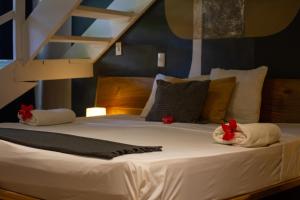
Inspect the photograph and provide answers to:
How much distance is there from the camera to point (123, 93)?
4566 mm

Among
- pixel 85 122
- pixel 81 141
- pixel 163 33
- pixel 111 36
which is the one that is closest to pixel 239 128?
pixel 81 141

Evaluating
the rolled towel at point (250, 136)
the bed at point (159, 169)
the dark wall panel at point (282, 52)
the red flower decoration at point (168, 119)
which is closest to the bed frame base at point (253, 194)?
the bed at point (159, 169)

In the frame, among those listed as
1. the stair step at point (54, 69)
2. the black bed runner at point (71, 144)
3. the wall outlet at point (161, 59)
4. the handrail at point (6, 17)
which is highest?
the handrail at point (6, 17)

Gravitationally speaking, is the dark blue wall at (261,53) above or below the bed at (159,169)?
above

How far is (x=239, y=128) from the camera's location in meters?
2.57

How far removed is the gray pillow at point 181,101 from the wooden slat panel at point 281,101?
1.62ft

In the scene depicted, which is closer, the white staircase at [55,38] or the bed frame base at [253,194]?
the bed frame base at [253,194]

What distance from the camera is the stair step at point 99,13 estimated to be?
4.04 metres

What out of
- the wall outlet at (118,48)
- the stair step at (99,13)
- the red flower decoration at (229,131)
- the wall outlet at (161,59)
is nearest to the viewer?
the red flower decoration at (229,131)

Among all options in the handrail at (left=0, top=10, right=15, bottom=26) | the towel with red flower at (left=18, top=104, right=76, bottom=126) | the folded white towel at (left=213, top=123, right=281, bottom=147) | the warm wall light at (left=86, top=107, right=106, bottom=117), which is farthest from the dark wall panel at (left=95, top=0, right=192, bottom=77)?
the folded white towel at (left=213, top=123, right=281, bottom=147)

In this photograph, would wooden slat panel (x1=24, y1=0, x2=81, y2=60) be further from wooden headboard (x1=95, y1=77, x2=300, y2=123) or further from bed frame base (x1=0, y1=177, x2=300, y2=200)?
bed frame base (x1=0, y1=177, x2=300, y2=200)

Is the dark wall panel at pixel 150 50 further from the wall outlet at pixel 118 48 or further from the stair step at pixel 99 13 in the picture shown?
the stair step at pixel 99 13

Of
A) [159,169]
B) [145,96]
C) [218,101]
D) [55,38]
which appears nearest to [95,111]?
[145,96]

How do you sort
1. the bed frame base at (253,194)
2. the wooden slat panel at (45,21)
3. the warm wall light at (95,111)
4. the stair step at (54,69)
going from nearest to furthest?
the bed frame base at (253,194) < the wooden slat panel at (45,21) < the stair step at (54,69) < the warm wall light at (95,111)
